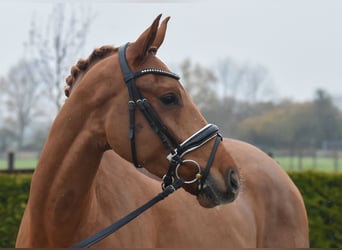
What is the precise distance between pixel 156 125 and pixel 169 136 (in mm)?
85

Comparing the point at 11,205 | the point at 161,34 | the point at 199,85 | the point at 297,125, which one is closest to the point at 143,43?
the point at 161,34

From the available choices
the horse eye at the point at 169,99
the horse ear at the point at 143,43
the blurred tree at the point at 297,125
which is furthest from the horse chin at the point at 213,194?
the blurred tree at the point at 297,125

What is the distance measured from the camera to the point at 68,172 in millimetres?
2711

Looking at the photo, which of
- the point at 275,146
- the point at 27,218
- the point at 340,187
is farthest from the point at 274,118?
the point at 27,218

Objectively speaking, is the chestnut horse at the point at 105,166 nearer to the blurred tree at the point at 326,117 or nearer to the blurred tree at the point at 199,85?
the blurred tree at the point at 199,85

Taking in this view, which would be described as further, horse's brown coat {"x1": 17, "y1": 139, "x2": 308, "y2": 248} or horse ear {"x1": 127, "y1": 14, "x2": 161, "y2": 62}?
horse's brown coat {"x1": 17, "y1": 139, "x2": 308, "y2": 248}

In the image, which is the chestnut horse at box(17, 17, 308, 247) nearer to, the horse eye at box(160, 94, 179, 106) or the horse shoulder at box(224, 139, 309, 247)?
the horse eye at box(160, 94, 179, 106)

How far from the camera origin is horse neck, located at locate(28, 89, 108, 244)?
270 centimetres

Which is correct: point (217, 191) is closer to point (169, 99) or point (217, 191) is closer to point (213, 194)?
point (213, 194)

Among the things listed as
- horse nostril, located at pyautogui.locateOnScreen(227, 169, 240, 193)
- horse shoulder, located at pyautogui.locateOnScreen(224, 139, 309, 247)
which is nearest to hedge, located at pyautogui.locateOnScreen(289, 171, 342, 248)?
horse shoulder, located at pyautogui.locateOnScreen(224, 139, 309, 247)

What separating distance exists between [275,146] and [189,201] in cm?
2525

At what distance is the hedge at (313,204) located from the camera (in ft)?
21.4

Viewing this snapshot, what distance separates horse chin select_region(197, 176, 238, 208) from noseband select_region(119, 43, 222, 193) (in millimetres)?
26

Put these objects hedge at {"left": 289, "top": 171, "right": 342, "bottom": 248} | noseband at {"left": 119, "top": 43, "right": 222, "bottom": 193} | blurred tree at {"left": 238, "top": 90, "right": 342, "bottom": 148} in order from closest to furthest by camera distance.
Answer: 1. noseband at {"left": 119, "top": 43, "right": 222, "bottom": 193}
2. hedge at {"left": 289, "top": 171, "right": 342, "bottom": 248}
3. blurred tree at {"left": 238, "top": 90, "right": 342, "bottom": 148}
